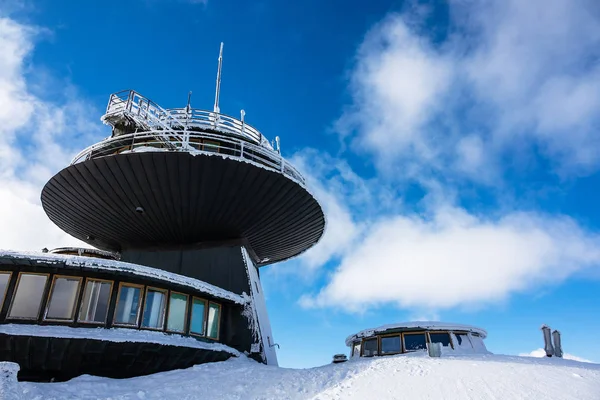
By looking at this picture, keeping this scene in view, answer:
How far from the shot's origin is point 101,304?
1594 cm

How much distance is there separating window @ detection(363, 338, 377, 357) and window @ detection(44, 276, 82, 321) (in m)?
14.4

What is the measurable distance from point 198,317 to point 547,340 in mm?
15243

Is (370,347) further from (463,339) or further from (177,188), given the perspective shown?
(177,188)

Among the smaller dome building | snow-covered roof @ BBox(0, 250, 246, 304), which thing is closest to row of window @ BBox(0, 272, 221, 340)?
snow-covered roof @ BBox(0, 250, 246, 304)

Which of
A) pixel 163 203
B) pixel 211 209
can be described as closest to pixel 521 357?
pixel 211 209

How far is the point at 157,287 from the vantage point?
693 inches

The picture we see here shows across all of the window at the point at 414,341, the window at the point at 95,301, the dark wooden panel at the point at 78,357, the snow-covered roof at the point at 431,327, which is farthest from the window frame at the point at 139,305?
the window at the point at 414,341

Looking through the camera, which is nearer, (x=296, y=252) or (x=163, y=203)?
(x=163, y=203)

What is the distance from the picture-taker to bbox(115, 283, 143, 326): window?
16188 mm

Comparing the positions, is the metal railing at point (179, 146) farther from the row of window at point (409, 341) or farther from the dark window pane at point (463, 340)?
the dark window pane at point (463, 340)

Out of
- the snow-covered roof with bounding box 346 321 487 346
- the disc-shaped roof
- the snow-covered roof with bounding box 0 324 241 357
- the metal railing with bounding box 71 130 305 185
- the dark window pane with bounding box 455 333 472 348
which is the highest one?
the metal railing with bounding box 71 130 305 185

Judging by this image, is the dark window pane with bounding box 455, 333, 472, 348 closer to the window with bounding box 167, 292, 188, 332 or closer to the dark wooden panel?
the window with bounding box 167, 292, 188, 332

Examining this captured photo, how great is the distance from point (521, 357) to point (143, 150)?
17.1 m

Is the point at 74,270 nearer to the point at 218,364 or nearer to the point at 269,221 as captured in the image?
the point at 218,364
